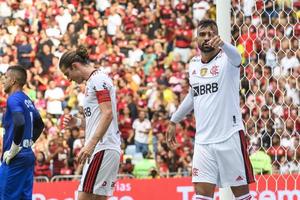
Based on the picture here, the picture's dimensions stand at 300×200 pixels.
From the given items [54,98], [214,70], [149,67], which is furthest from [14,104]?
[149,67]

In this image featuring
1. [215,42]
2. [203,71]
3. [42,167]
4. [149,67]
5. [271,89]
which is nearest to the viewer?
[215,42]

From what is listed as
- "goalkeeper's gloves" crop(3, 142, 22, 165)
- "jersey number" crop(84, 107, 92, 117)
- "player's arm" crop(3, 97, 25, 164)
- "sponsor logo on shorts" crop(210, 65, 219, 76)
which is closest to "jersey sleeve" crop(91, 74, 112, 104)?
"jersey number" crop(84, 107, 92, 117)

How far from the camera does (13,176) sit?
8.73 meters

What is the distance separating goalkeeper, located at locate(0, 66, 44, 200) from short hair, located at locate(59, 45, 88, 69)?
896mm

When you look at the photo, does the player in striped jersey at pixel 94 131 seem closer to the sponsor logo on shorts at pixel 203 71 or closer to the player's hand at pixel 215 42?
the sponsor logo on shorts at pixel 203 71

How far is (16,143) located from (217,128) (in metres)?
2.03

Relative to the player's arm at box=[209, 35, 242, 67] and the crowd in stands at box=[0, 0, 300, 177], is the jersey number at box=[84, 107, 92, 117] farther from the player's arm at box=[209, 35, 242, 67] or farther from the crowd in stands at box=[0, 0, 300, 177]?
the crowd in stands at box=[0, 0, 300, 177]

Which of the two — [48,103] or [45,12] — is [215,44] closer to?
[48,103]

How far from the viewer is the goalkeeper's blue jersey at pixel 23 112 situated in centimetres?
852

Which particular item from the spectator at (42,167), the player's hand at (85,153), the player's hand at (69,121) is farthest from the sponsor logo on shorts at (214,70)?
the spectator at (42,167)

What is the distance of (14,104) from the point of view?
8.51 meters

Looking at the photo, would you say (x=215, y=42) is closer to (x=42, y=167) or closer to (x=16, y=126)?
(x=16, y=126)

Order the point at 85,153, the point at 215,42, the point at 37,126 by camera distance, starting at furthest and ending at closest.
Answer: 1. the point at 37,126
2. the point at 85,153
3. the point at 215,42

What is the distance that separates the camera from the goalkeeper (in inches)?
337
